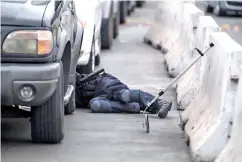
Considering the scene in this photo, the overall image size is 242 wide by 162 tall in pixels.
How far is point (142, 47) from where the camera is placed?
1697cm

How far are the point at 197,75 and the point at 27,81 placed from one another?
3.18m

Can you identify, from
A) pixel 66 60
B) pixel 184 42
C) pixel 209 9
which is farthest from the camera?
pixel 209 9

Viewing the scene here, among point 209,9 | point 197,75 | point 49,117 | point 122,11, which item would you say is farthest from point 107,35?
point 209,9

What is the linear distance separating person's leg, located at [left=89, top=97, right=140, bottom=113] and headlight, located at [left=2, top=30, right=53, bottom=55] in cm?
242

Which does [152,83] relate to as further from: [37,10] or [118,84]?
[37,10]

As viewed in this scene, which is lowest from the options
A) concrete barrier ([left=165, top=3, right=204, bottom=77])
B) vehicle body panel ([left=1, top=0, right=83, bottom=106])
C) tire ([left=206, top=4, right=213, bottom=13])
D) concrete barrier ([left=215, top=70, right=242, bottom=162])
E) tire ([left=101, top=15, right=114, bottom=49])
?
tire ([left=206, top=4, right=213, bottom=13])

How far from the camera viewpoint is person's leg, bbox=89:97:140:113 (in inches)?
368

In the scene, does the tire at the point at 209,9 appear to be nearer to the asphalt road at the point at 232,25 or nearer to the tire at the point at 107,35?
the asphalt road at the point at 232,25

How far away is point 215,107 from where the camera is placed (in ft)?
24.2

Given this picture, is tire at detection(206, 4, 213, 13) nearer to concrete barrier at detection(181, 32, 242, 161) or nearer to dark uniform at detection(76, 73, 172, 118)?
dark uniform at detection(76, 73, 172, 118)

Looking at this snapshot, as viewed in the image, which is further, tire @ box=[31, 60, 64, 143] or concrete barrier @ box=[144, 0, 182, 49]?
concrete barrier @ box=[144, 0, 182, 49]

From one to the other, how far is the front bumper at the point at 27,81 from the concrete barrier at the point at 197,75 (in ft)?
7.92

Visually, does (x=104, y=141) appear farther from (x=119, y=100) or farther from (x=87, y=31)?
(x=87, y=31)

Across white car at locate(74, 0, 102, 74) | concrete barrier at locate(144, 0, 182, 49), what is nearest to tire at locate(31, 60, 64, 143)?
white car at locate(74, 0, 102, 74)
